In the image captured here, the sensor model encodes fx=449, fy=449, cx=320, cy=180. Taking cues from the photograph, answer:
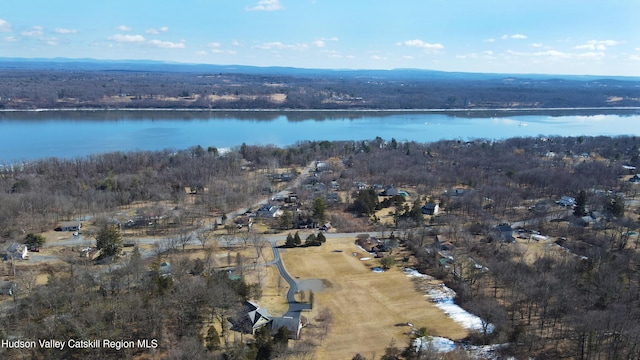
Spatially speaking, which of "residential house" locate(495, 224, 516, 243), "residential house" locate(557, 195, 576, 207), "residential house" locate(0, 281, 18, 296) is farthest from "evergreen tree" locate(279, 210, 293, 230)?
"residential house" locate(557, 195, 576, 207)

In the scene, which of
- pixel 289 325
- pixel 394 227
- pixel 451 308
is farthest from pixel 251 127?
pixel 289 325

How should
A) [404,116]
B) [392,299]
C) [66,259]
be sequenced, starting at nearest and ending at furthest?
[392,299], [66,259], [404,116]

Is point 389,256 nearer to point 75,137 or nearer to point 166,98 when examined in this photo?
point 75,137

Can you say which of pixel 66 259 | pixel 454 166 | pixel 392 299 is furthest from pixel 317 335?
pixel 454 166

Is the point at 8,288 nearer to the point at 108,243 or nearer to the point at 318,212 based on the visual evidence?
the point at 108,243

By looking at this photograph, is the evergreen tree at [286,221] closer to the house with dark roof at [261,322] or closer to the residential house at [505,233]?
the house with dark roof at [261,322]
